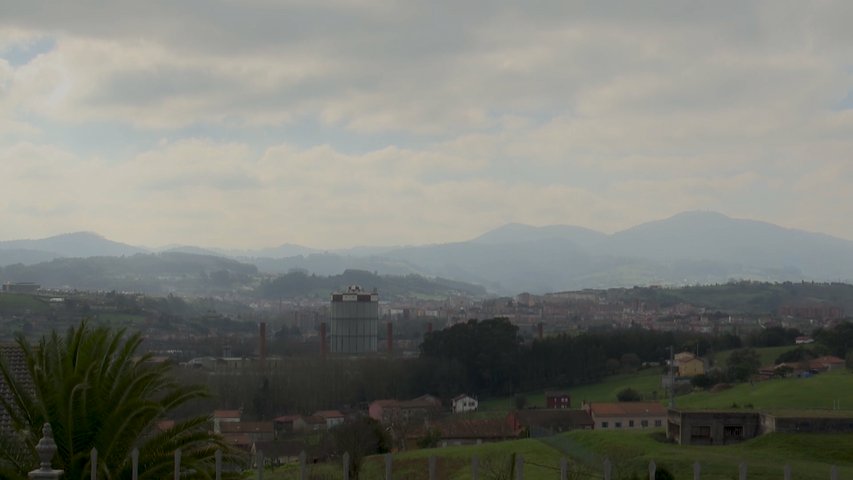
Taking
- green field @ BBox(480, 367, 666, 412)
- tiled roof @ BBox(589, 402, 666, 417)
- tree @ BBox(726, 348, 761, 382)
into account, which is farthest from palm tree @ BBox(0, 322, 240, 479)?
tree @ BBox(726, 348, 761, 382)

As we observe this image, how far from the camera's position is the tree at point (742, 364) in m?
52.2

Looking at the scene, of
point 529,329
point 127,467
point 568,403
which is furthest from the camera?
point 529,329

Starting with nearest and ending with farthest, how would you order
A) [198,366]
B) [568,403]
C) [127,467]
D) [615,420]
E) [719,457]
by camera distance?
1. [127,467]
2. [719,457]
3. [615,420]
4. [568,403]
5. [198,366]

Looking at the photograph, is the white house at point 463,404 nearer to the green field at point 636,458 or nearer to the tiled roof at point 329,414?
the tiled roof at point 329,414

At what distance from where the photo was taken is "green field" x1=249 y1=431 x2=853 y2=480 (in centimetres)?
2188

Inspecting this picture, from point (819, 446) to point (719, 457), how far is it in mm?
4106

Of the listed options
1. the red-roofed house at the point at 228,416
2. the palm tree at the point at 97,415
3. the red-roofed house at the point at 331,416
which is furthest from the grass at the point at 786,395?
the palm tree at the point at 97,415

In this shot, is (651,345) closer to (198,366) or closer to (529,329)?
(198,366)

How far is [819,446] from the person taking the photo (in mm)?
26594

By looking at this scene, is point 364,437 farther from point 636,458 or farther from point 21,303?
point 21,303

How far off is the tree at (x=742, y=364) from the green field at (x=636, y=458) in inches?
851

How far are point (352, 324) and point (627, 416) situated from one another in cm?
4701

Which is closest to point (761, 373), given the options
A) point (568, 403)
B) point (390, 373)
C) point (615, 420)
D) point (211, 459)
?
point (568, 403)

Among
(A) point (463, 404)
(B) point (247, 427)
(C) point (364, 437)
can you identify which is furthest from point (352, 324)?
(C) point (364, 437)
